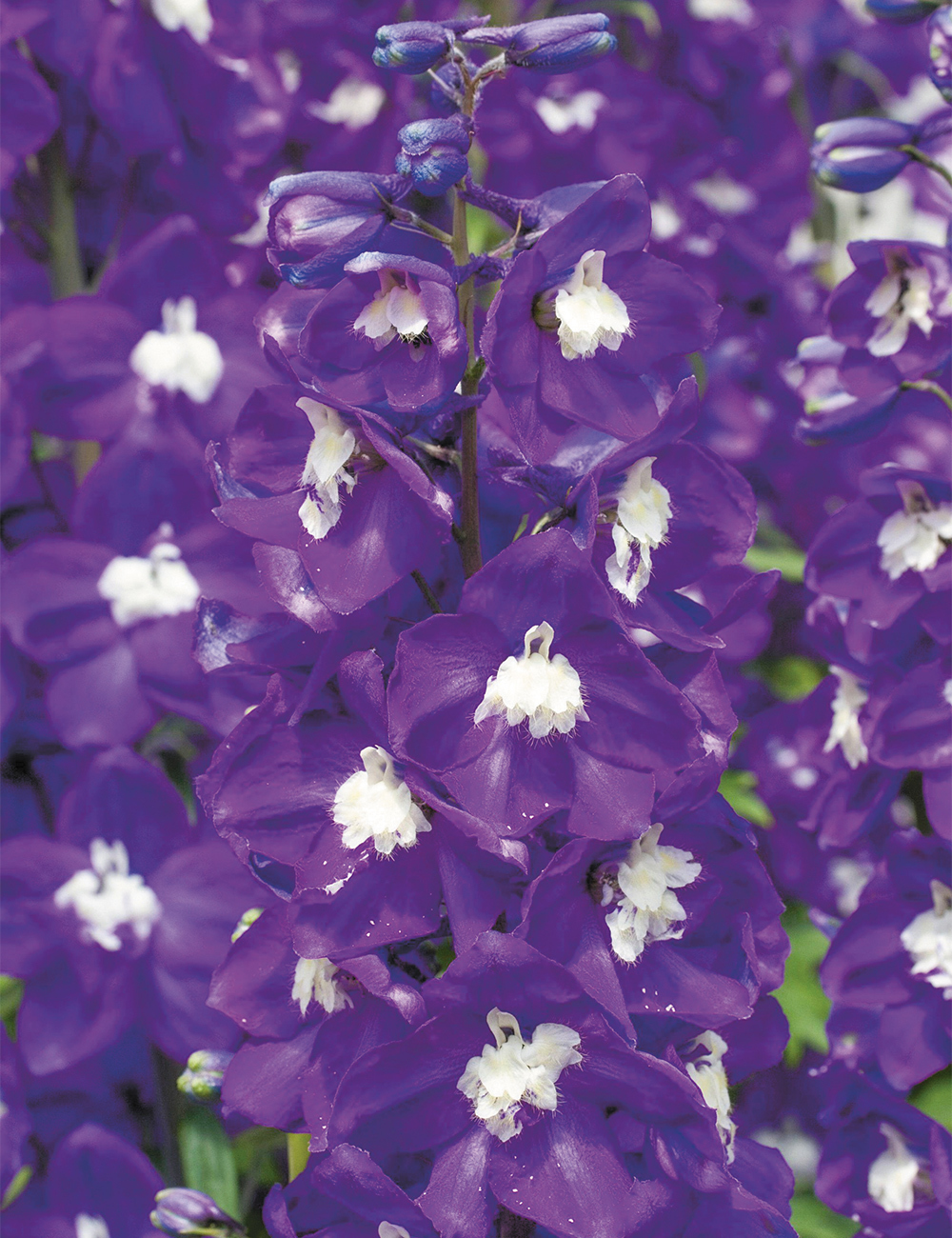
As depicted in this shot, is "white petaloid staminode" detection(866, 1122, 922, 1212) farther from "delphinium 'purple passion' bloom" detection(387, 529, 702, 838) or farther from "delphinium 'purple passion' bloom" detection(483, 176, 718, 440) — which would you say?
"delphinium 'purple passion' bloom" detection(483, 176, 718, 440)

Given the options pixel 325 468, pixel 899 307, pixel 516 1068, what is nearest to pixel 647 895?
pixel 516 1068

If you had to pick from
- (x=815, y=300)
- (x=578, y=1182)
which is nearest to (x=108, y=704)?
(x=578, y=1182)

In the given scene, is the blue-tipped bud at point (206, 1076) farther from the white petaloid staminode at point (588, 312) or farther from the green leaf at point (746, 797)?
the green leaf at point (746, 797)

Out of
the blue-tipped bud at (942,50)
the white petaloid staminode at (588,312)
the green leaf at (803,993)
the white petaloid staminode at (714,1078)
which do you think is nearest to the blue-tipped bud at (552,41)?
the white petaloid staminode at (588,312)

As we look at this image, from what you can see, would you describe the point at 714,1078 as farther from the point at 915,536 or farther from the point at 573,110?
the point at 573,110

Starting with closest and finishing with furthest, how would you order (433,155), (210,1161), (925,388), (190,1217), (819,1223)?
(433,155) → (190,1217) → (925,388) → (210,1161) → (819,1223)

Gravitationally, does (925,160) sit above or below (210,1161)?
above

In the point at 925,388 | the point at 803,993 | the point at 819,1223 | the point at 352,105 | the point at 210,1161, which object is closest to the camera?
the point at 925,388
